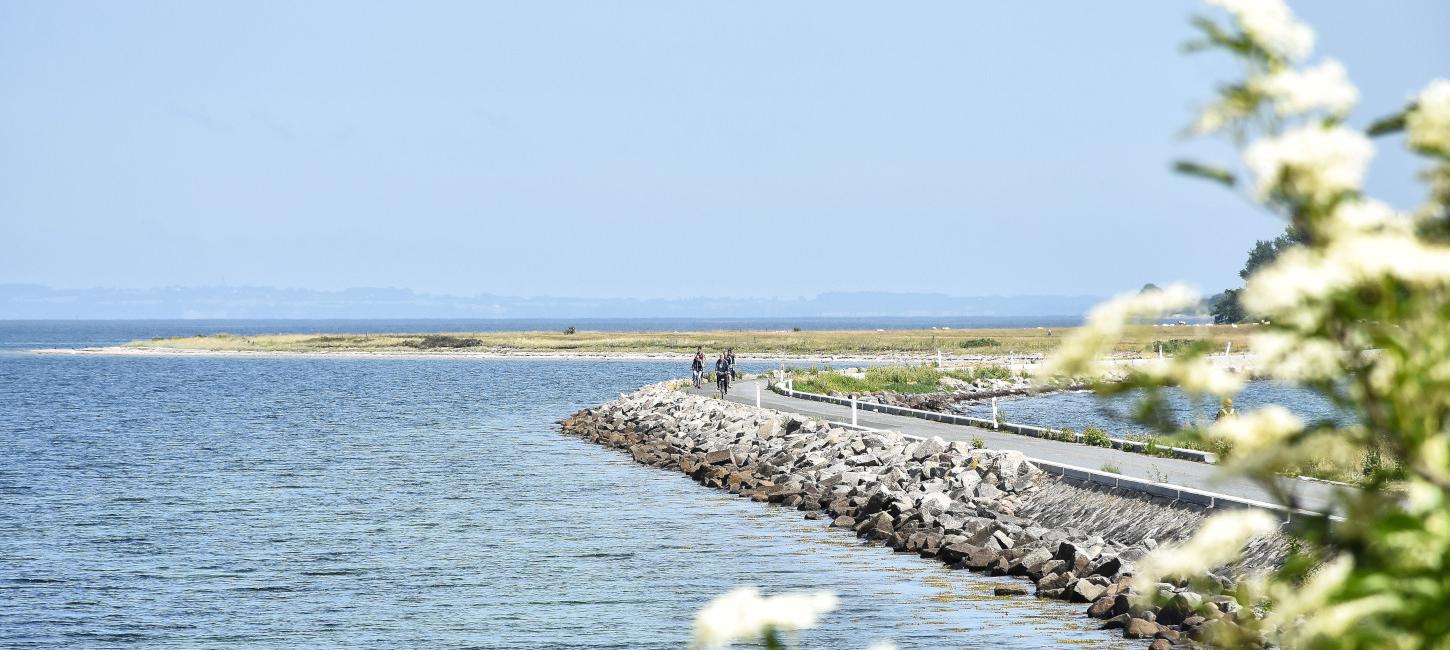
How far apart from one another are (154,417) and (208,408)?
6.50m

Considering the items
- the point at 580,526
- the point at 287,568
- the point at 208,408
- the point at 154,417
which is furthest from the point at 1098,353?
the point at 208,408

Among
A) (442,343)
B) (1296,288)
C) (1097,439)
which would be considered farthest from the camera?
(442,343)

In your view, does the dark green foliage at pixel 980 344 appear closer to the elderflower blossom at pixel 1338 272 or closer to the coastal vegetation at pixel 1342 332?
the coastal vegetation at pixel 1342 332

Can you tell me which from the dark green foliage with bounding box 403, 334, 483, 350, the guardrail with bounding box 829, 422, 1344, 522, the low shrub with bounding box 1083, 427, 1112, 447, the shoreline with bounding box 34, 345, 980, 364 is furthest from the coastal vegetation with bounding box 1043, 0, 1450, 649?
the dark green foliage with bounding box 403, 334, 483, 350

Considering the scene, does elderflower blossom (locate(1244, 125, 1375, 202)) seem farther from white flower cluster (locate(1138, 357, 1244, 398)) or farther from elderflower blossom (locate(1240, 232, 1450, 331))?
white flower cluster (locate(1138, 357, 1244, 398))

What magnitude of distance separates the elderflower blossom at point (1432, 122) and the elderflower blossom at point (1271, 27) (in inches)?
9.4

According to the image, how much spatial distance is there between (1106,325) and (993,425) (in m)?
32.4

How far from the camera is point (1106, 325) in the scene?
281 centimetres

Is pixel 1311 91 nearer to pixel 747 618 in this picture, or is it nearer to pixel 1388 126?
pixel 1388 126

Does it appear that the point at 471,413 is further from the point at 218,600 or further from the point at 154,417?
the point at 218,600

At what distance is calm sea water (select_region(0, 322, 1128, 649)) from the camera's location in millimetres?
17906

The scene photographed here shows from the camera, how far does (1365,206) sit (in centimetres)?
260

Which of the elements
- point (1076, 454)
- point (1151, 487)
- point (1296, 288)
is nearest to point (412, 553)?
point (1151, 487)

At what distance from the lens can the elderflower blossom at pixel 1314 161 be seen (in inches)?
96.3
